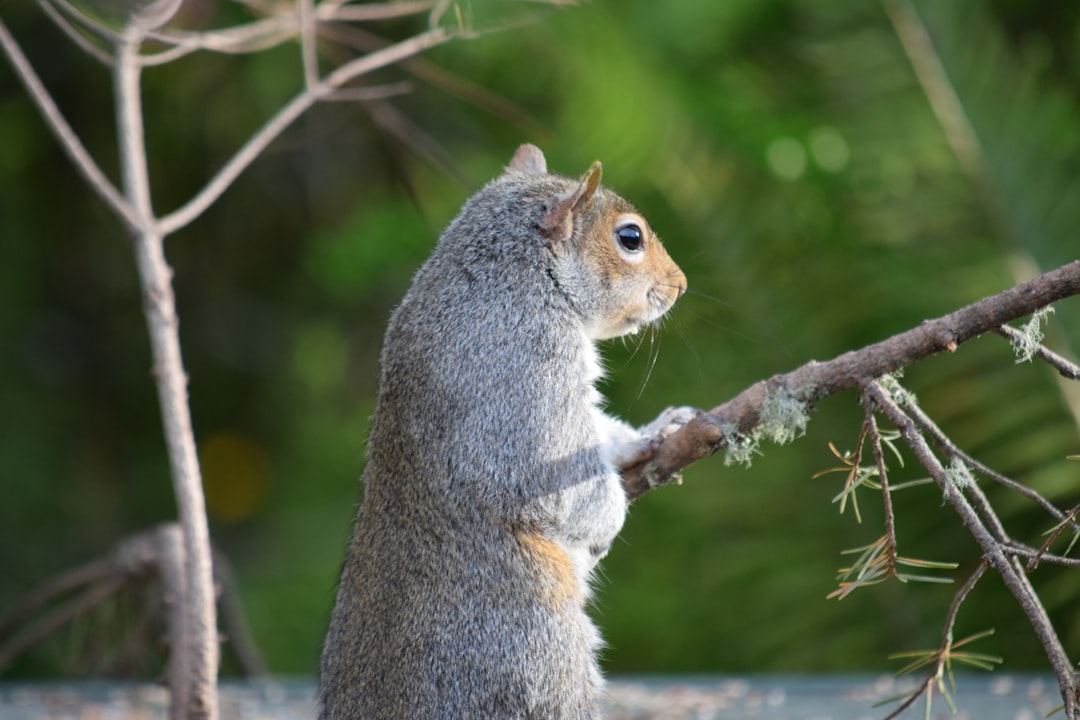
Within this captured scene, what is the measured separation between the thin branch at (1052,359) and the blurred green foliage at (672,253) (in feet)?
4.62

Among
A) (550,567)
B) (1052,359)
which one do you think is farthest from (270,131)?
(1052,359)

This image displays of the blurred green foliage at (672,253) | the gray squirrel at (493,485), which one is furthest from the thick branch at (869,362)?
the blurred green foliage at (672,253)

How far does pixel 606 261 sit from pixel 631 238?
81 millimetres

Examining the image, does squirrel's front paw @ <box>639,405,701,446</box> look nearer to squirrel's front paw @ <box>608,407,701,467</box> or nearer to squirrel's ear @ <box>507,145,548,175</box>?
squirrel's front paw @ <box>608,407,701,467</box>

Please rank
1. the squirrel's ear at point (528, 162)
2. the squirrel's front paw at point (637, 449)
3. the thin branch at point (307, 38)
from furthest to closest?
1. the squirrel's ear at point (528, 162)
2. the thin branch at point (307, 38)
3. the squirrel's front paw at point (637, 449)

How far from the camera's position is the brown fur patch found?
1789 millimetres

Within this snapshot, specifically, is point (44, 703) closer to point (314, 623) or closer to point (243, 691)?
point (243, 691)

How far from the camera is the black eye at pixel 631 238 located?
205 cm

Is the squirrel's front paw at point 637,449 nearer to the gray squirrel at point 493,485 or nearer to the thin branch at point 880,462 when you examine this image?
the gray squirrel at point 493,485

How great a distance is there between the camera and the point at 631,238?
2061mm

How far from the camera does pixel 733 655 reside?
13.1 ft

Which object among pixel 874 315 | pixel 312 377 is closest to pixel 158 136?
pixel 312 377

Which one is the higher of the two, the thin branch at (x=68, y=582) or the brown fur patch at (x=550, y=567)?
the thin branch at (x=68, y=582)

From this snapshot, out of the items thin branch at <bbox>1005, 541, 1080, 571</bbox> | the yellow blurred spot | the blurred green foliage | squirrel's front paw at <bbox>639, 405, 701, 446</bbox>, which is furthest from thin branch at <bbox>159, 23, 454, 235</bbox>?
the yellow blurred spot
